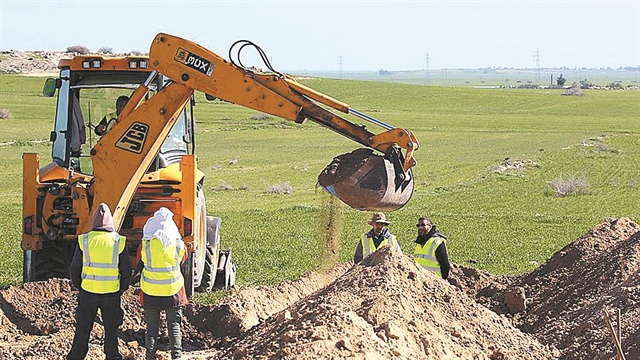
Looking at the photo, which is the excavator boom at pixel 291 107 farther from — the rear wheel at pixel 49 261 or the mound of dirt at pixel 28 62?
the mound of dirt at pixel 28 62

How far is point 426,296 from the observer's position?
989cm

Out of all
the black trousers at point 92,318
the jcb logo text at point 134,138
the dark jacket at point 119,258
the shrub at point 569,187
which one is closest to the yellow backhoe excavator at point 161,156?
the jcb logo text at point 134,138

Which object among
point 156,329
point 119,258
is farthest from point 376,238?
point 119,258

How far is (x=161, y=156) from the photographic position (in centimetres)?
1245

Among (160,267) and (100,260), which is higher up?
(100,260)

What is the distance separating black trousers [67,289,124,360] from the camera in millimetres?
9844

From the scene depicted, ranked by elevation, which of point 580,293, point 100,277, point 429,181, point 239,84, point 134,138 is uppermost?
point 239,84

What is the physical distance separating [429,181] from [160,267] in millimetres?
27540

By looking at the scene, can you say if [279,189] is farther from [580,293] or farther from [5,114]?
[5,114]

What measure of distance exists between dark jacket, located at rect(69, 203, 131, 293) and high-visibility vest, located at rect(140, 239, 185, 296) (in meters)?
0.19

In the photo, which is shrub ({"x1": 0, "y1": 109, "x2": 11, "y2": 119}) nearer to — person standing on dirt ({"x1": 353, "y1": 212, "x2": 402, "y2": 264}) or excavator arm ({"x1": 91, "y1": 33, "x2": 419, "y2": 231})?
person standing on dirt ({"x1": 353, "y1": 212, "x2": 402, "y2": 264})

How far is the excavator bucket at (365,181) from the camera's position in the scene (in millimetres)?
11297

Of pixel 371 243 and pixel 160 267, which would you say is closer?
pixel 160 267

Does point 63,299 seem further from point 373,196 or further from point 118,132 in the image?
point 373,196
